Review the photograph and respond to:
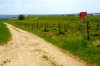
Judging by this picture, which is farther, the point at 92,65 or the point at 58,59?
the point at 58,59

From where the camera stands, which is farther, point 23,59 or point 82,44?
point 82,44

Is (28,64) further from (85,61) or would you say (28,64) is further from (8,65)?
(85,61)

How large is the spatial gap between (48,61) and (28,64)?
47.5 inches

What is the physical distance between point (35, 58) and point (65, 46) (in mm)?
4502

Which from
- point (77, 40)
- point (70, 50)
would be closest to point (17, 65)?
point (70, 50)

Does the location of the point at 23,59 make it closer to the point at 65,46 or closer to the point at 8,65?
the point at 8,65

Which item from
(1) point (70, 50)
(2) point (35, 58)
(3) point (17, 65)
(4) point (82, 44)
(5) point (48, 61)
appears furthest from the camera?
(4) point (82, 44)

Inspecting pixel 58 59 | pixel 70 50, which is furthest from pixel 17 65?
pixel 70 50

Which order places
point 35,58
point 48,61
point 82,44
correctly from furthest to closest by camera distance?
point 82,44 < point 35,58 < point 48,61

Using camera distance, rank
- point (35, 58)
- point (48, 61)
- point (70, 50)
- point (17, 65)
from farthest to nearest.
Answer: point (70, 50) → point (35, 58) → point (48, 61) → point (17, 65)

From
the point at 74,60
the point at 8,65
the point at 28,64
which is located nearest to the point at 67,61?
the point at 74,60

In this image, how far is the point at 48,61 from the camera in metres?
11.3

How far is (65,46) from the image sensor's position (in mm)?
16172

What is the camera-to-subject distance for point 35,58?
479 inches
